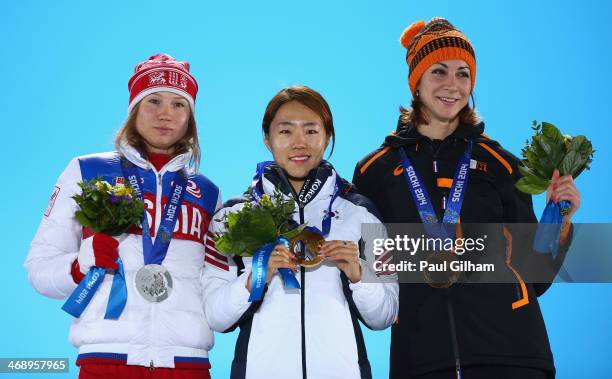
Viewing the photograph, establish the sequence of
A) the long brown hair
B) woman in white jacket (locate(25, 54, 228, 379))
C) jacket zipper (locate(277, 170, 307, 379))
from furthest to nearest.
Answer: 1. the long brown hair
2. woman in white jacket (locate(25, 54, 228, 379))
3. jacket zipper (locate(277, 170, 307, 379))

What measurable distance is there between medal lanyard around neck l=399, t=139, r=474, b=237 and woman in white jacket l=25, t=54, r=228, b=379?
3.05ft

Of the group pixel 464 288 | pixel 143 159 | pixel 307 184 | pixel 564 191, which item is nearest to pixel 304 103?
pixel 307 184

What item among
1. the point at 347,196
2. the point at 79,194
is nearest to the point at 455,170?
the point at 347,196

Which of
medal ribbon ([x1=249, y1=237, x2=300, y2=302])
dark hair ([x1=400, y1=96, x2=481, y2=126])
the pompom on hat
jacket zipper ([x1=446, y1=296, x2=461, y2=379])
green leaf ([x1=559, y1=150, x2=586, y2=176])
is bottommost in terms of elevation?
jacket zipper ([x1=446, y1=296, x2=461, y2=379])

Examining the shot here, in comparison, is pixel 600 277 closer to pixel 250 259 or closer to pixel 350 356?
pixel 350 356

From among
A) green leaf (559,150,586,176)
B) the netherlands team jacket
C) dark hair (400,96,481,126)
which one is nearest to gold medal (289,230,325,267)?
the netherlands team jacket

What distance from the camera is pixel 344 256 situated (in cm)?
312

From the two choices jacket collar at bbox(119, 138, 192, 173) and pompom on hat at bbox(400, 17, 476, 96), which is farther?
pompom on hat at bbox(400, 17, 476, 96)

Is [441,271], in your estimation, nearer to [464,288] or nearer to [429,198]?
[464,288]

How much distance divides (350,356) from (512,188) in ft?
3.86

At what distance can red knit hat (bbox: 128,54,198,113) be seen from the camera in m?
3.74

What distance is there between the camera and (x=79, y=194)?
3.37 meters

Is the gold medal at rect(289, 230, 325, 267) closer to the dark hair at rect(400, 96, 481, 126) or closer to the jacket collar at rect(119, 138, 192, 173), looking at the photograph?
the jacket collar at rect(119, 138, 192, 173)

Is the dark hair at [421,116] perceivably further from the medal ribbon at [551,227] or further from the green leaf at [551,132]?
the medal ribbon at [551,227]
